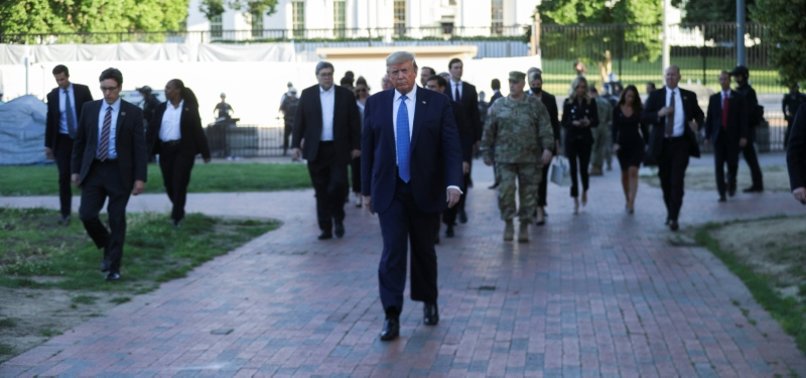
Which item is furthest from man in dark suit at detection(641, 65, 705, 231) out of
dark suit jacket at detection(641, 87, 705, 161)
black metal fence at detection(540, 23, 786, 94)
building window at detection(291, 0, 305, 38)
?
building window at detection(291, 0, 305, 38)

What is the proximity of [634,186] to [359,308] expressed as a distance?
25.8 feet

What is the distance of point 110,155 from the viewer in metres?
10.9

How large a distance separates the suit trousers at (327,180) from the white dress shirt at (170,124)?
1.68 meters

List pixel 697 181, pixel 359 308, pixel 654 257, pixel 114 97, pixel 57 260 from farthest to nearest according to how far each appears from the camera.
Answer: pixel 697 181 → pixel 654 257 → pixel 57 260 → pixel 114 97 → pixel 359 308

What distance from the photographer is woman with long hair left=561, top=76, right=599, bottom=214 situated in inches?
661

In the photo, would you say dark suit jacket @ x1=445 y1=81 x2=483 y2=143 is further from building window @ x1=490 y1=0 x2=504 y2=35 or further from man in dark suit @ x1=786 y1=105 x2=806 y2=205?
building window @ x1=490 y1=0 x2=504 y2=35

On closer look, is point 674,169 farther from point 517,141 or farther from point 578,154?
point 517,141

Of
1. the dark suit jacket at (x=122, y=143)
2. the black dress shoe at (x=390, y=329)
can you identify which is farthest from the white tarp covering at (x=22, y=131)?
the black dress shoe at (x=390, y=329)

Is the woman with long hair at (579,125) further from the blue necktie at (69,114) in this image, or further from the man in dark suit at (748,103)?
the blue necktie at (69,114)

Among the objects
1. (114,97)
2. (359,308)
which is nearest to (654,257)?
(359,308)

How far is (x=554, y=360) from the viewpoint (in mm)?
7965

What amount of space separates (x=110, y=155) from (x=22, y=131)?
7.87m

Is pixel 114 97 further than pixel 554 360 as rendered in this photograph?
Yes

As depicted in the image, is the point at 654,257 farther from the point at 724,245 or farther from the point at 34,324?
the point at 34,324
